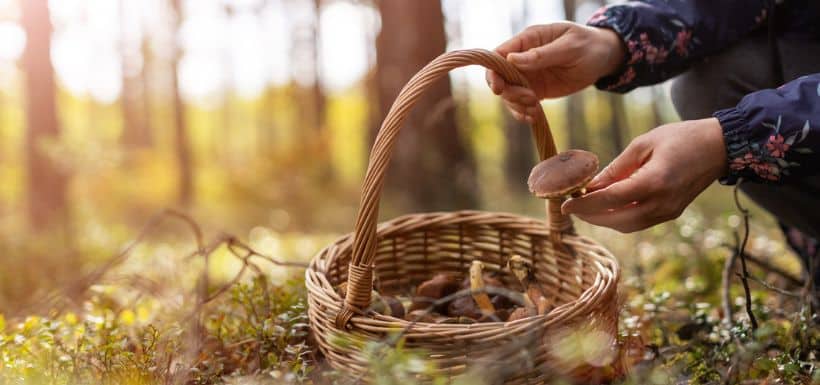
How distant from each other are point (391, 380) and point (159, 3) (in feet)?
59.0

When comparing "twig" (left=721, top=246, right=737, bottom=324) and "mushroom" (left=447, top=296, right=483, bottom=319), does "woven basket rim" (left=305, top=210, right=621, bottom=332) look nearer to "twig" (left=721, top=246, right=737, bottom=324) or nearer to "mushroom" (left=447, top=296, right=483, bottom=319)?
"mushroom" (left=447, top=296, right=483, bottom=319)

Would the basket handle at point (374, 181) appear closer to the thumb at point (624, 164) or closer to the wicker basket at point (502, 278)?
the wicker basket at point (502, 278)

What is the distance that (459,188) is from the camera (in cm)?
471

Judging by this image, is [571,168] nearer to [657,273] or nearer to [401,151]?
[657,273]

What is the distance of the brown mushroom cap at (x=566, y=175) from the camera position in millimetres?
1307

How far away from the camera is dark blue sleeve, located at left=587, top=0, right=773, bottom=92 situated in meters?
1.89

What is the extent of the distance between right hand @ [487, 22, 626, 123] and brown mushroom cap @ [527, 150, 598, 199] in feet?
0.98

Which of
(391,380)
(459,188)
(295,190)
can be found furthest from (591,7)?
(391,380)

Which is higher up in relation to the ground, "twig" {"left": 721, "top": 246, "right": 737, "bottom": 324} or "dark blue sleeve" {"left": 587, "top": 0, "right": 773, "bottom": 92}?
"dark blue sleeve" {"left": 587, "top": 0, "right": 773, "bottom": 92}

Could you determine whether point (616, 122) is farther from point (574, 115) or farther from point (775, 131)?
point (775, 131)

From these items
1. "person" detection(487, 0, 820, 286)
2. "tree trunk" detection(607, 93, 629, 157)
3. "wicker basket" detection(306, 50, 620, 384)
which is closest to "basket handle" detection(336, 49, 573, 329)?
"wicker basket" detection(306, 50, 620, 384)

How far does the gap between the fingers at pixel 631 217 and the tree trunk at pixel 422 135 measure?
3312mm

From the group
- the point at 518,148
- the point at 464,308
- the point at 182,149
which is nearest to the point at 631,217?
the point at 464,308

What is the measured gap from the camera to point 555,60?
1729 millimetres
